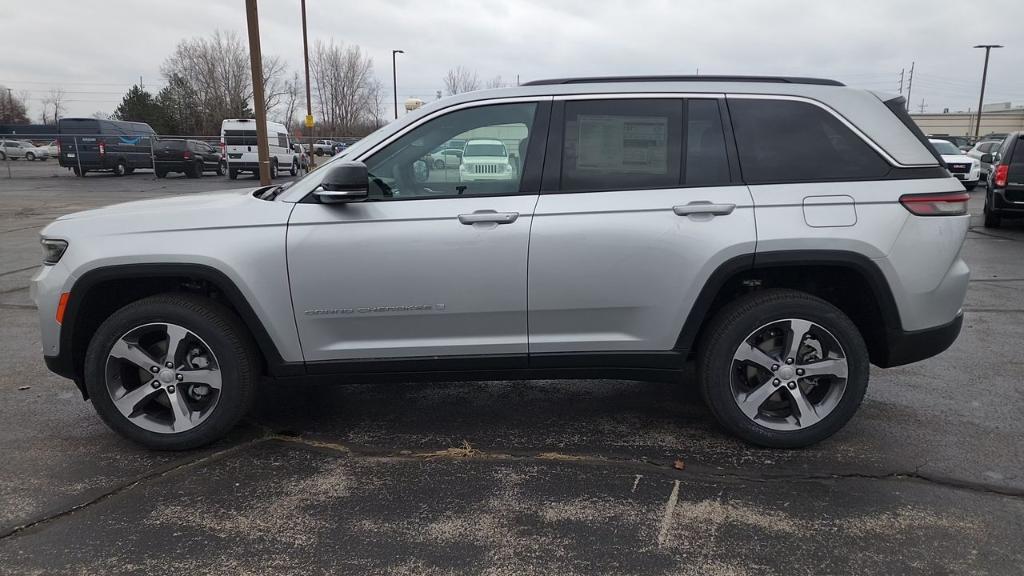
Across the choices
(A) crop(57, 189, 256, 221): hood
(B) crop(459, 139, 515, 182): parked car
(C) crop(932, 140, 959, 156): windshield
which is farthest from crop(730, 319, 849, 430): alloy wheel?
(C) crop(932, 140, 959, 156): windshield

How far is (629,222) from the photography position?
10.9 feet

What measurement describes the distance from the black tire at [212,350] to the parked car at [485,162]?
1388mm

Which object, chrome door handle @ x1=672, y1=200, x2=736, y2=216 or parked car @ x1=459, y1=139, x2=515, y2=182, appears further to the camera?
parked car @ x1=459, y1=139, x2=515, y2=182

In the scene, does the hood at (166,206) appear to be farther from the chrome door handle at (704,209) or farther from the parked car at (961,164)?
the parked car at (961,164)

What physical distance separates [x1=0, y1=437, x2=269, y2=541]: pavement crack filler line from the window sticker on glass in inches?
90.0

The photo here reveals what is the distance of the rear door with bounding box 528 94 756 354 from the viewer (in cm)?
331

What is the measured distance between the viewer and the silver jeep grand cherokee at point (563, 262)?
3.32 m

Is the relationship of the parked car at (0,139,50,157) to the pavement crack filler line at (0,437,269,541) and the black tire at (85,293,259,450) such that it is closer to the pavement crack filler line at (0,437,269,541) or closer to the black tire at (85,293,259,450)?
the black tire at (85,293,259,450)

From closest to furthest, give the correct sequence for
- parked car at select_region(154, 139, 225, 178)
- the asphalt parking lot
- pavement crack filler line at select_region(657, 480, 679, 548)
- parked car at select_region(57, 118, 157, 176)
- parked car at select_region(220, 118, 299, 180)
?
the asphalt parking lot
pavement crack filler line at select_region(657, 480, 679, 548)
parked car at select_region(220, 118, 299, 180)
parked car at select_region(57, 118, 157, 176)
parked car at select_region(154, 139, 225, 178)

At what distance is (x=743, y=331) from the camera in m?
3.39

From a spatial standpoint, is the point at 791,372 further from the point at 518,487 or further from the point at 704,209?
the point at 518,487

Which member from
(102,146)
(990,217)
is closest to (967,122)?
(990,217)

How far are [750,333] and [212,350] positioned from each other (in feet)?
8.65

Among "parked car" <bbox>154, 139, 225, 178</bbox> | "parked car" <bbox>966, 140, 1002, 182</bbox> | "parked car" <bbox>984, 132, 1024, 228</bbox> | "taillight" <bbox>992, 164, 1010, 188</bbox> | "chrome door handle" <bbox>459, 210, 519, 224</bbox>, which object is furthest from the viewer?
"parked car" <bbox>154, 139, 225, 178</bbox>
